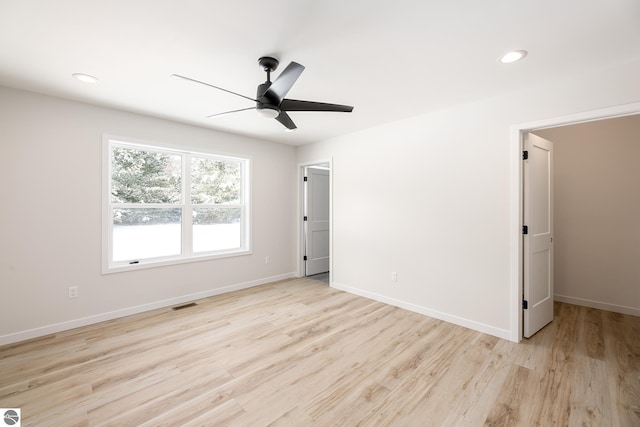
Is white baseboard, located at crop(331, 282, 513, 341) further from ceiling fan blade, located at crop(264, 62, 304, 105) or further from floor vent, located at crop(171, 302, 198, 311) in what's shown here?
ceiling fan blade, located at crop(264, 62, 304, 105)

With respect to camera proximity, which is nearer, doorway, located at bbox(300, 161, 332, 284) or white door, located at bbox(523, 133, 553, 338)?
white door, located at bbox(523, 133, 553, 338)

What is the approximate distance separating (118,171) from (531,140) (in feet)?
15.5

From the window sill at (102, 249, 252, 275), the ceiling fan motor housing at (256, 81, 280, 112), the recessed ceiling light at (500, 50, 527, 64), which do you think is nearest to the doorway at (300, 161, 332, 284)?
the window sill at (102, 249, 252, 275)

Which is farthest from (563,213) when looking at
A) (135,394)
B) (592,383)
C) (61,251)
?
(61,251)

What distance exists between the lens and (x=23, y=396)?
1.97 m

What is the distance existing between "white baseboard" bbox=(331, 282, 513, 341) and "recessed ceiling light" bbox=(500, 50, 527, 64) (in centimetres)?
251

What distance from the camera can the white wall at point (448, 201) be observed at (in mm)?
2670

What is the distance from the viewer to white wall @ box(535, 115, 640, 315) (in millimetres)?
3355

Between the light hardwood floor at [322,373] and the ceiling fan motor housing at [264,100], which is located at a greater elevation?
the ceiling fan motor housing at [264,100]

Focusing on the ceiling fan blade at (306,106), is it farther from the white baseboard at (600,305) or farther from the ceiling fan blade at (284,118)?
the white baseboard at (600,305)

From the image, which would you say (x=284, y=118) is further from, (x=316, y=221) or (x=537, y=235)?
(x=316, y=221)

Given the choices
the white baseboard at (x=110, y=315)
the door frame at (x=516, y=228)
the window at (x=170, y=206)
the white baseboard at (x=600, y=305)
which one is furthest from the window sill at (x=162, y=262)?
the white baseboard at (x=600, y=305)

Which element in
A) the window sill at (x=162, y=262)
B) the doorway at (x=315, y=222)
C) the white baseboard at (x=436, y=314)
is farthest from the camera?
the doorway at (x=315, y=222)

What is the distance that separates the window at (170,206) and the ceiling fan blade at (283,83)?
2389 millimetres
